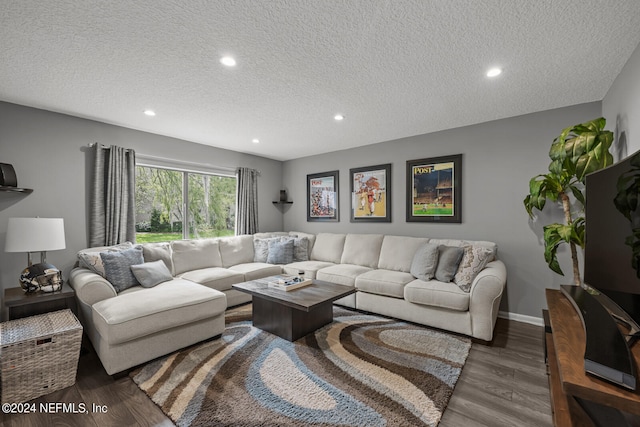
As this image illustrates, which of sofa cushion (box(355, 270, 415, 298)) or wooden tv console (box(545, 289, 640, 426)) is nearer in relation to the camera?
wooden tv console (box(545, 289, 640, 426))

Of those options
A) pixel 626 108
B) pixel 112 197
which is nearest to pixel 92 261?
pixel 112 197

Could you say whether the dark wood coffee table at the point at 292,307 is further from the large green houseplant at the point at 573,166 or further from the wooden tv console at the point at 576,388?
the large green houseplant at the point at 573,166

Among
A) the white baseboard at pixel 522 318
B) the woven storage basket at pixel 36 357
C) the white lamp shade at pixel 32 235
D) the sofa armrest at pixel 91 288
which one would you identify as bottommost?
the white baseboard at pixel 522 318

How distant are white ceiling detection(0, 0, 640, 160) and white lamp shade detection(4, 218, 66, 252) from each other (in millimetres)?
1205

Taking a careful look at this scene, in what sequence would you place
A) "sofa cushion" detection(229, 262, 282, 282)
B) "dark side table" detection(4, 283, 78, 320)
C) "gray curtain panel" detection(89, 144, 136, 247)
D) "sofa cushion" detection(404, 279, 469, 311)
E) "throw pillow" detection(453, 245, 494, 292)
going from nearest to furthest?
"dark side table" detection(4, 283, 78, 320) → "sofa cushion" detection(404, 279, 469, 311) → "throw pillow" detection(453, 245, 494, 292) → "gray curtain panel" detection(89, 144, 136, 247) → "sofa cushion" detection(229, 262, 282, 282)

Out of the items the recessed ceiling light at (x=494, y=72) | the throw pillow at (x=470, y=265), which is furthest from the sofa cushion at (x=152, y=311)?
the recessed ceiling light at (x=494, y=72)

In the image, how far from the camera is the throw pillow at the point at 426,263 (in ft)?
10.5

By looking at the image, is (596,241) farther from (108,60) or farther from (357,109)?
(108,60)

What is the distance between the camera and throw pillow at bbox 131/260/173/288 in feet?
9.71

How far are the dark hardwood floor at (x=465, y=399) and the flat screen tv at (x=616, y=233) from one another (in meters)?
0.93

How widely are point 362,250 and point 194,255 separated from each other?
2.43 metres

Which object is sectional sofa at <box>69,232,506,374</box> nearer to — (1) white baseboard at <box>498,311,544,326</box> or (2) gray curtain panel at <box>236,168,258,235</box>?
(2) gray curtain panel at <box>236,168,258,235</box>

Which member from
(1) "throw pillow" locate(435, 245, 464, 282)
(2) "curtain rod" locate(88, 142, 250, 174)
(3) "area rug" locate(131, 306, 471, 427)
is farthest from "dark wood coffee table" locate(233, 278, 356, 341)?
(2) "curtain rod" locate(88, 142, 250, 174)

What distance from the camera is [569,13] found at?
5.22 ft
